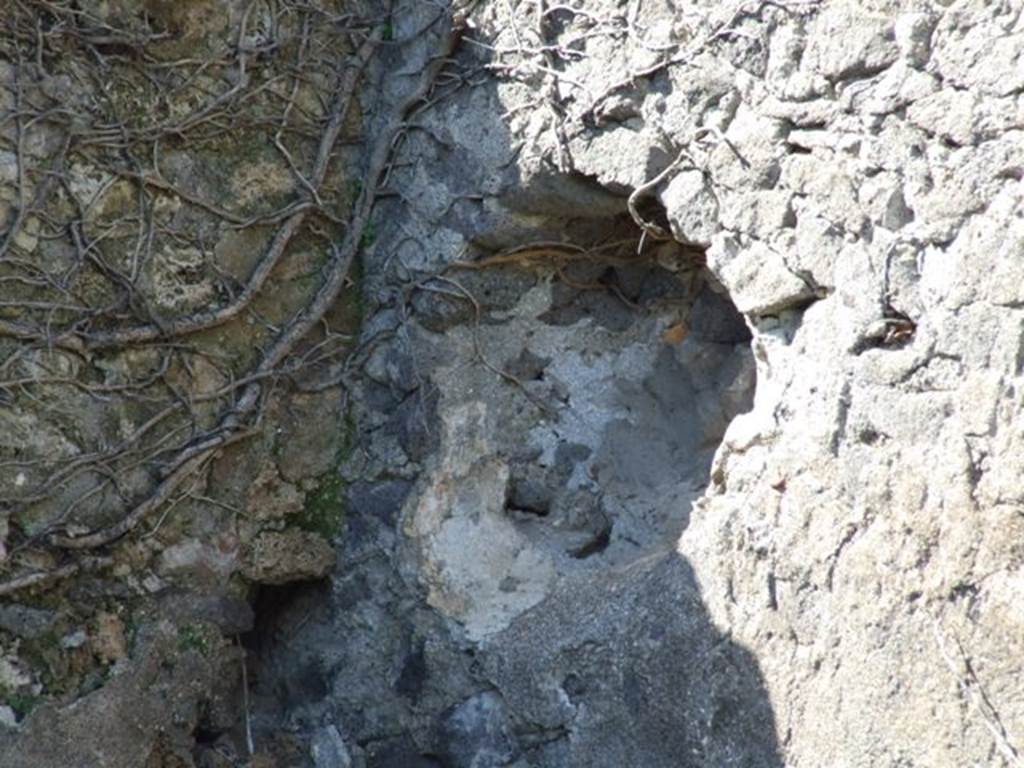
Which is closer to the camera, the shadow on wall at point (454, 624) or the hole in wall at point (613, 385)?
the shadow on wall at point (454, 624)

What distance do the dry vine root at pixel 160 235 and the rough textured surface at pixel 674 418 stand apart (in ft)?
0.29

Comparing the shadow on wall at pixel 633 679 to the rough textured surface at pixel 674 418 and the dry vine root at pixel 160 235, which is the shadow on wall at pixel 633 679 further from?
the dry vine root at pixel 160 235

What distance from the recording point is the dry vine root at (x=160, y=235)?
144 inches

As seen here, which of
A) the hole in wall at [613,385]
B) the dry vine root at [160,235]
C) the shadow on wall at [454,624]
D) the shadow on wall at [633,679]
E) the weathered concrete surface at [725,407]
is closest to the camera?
the weathered concrete surface at [725,407]

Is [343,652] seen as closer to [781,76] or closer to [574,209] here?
[574,209]

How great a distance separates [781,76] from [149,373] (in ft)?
5.22

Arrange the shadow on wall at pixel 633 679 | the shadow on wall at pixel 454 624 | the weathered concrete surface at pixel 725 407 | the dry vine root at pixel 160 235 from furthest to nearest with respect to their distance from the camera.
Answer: the dry vine root at pixel 160 235
the shadow on wall at pixel 454 624
the shadow on wall at pixel 633 679
the weathered concrete surface at pixel 725 407

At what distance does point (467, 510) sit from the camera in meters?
3.88

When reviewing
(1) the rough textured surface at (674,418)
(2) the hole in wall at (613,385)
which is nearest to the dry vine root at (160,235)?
(1) the rough textured surface at (674,418)

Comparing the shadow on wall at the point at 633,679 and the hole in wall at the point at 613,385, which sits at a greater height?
the hole in wall at the point at 613,385

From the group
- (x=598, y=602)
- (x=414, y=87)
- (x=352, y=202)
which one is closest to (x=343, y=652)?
(x=598, y=602)

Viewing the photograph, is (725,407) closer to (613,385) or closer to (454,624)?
(613,385)

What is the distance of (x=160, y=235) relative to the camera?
3869 millimetres

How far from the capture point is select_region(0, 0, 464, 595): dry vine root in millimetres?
3652
